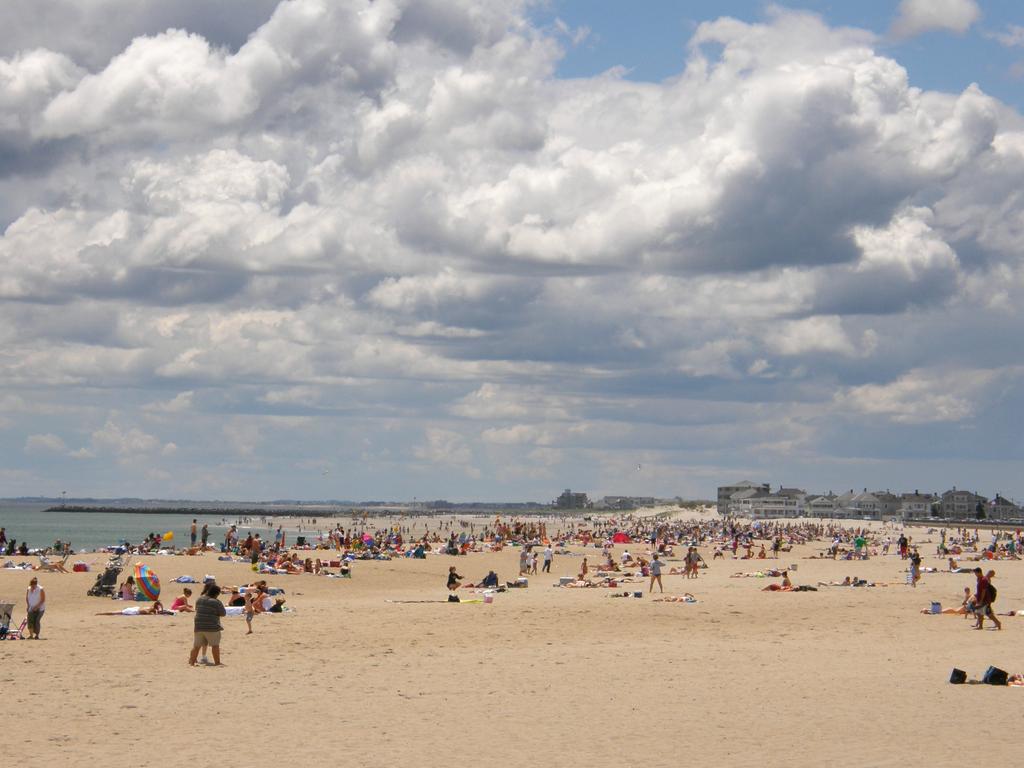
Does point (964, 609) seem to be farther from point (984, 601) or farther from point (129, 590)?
point (129, 590)

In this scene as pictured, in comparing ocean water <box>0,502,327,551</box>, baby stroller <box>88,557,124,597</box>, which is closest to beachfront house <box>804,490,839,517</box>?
ocean water <box>0,502,327,551</box>

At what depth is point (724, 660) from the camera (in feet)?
58.1

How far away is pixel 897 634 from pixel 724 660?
540 centimetres

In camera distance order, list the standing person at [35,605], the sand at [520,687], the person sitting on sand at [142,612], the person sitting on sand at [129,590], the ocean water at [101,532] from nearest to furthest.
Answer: the sand at [520,687], the standing person at [35,605], the person sitting on sand at [142,612], the person sitting on sand at [129,590], the ocean water at [101,532]

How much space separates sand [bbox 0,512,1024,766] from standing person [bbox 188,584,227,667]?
11.1 inches

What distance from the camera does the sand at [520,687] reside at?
11172 millimetres

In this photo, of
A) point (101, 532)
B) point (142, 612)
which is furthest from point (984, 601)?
point (101, 532)

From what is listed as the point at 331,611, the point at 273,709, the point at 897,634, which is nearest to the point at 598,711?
the point at 273,709

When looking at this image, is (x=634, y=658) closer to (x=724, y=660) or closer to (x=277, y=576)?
→ (x=724, y=660)

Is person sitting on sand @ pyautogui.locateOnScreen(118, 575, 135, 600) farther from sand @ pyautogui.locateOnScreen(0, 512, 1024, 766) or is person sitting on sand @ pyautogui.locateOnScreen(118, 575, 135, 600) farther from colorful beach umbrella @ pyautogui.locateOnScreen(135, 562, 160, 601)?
sand @ pyautogui.locateOnScreen(0, 512, 1024, 766)

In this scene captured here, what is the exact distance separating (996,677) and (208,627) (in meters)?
11.1

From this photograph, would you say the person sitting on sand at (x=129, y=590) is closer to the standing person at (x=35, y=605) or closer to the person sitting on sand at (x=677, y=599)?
the standing person at (x=35, y=605)

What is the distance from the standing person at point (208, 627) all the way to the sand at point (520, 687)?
283mm

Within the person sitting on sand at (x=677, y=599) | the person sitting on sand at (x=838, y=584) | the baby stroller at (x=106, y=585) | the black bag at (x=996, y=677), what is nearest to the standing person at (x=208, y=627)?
the black bag at (x=996, y=677)
